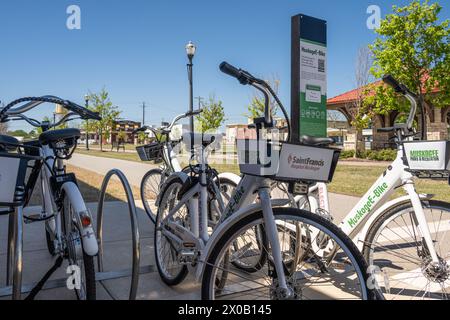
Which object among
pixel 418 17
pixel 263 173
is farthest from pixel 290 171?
pixel 418 17

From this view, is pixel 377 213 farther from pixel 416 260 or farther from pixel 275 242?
pixel 275 242

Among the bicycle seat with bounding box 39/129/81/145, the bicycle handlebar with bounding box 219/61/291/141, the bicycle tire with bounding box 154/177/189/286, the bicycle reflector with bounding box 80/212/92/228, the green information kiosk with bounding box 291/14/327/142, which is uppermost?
the green information kiosk with bounding box 291/14/327/142

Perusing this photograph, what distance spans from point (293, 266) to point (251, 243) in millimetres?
387

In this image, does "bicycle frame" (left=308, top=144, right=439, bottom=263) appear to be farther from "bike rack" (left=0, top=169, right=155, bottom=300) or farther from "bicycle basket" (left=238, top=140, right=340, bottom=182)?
"bike rack" (left=0, top=169, right=155, bottom=300)

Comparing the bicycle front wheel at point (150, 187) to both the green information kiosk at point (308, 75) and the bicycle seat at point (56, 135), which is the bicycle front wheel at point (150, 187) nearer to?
the green information kiosk at point (308, 75)

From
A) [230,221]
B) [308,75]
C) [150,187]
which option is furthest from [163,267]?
[308,75]

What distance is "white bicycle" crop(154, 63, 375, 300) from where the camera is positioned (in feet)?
6.25

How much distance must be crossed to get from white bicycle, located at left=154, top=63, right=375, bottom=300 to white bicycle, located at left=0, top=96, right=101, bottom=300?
614mm

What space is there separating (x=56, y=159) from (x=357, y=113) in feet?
73.5

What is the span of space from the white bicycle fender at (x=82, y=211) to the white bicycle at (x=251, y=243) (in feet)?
1.86

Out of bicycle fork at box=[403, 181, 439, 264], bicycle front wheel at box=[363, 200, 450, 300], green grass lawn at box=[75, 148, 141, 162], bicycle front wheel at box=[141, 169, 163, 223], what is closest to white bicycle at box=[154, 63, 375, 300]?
bicycle front wheel at box=[363, 200, 450, 300]

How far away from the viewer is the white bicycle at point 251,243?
1905 mm

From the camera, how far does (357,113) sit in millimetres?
22859
